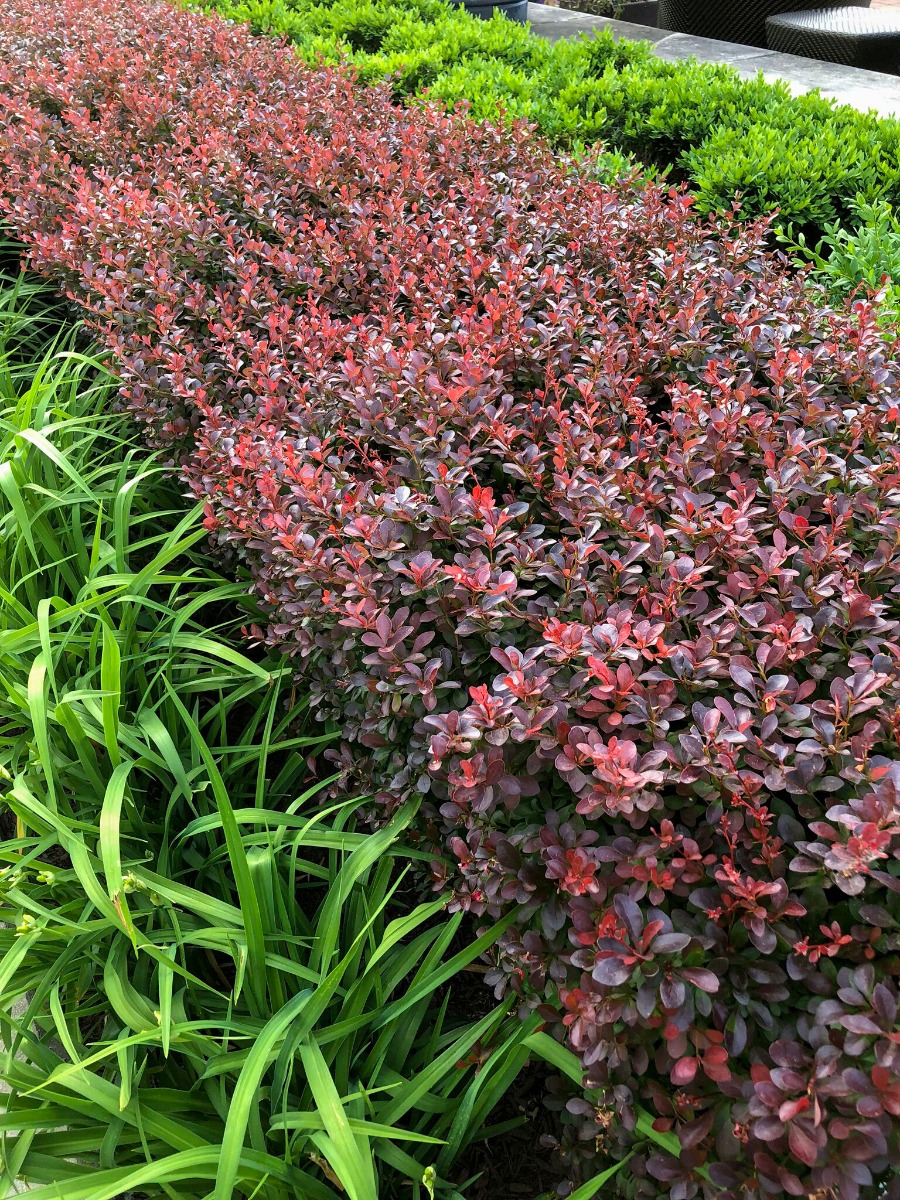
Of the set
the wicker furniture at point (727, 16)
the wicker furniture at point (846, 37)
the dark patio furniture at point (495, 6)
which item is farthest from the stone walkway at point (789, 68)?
the wicker furniture at point (727, 16)

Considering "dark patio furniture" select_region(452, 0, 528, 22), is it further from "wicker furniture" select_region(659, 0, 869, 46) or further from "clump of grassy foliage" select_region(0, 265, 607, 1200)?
"clump of grassy foliage" select_region(0, 265, 607, 1200)

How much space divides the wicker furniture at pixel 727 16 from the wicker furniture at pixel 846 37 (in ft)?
2.97

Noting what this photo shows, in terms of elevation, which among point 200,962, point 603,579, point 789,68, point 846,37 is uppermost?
point 846,37

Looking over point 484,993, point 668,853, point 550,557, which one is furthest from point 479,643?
point 484,993

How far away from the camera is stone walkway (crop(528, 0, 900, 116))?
209 inches

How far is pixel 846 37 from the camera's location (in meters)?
7.04

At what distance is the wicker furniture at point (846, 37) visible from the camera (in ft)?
23.2

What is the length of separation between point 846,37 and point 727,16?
6.59 feet

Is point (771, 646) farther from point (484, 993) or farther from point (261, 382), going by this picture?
point (261, 382)

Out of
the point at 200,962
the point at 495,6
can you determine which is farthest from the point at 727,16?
the point at 200,962

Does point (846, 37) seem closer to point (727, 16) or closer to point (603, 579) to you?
point (727, 16)

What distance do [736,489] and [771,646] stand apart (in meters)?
0.41

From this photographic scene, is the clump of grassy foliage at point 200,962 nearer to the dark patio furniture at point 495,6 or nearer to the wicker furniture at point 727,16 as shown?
the dark patio furniture at point 495,6

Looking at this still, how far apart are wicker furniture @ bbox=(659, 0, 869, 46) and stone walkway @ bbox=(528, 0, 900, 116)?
125 cm
